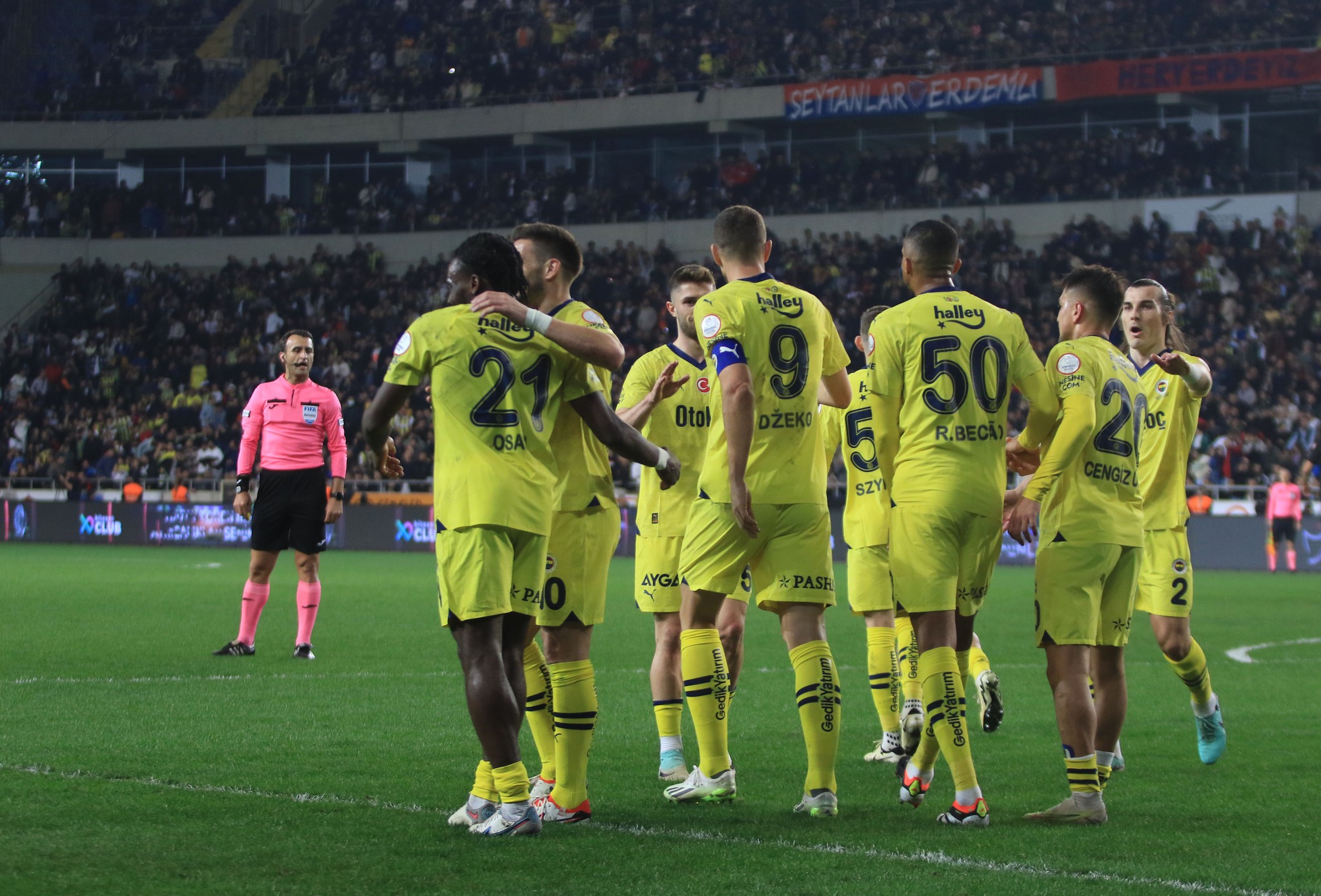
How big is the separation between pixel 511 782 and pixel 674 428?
9.37 ft

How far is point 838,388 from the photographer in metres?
6.73

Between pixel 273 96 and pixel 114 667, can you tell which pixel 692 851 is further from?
pixel 273 96

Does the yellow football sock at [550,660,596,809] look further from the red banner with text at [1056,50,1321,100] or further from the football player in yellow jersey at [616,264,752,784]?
the red banner with text at [1056,50,1321,100]

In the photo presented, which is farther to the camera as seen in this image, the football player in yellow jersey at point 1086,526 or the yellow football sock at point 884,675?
the yellow football sock at point 884,675

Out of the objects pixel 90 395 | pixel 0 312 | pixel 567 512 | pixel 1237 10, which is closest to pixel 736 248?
pixel 567 512

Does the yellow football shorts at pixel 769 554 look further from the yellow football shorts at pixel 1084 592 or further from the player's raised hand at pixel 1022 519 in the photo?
the yellow football shorts at pixel 1084 592

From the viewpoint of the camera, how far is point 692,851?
522 centimetres

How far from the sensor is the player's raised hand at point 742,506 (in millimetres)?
5992

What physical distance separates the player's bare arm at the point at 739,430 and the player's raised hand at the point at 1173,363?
209cm

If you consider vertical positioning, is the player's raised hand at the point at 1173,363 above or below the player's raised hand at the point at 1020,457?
above

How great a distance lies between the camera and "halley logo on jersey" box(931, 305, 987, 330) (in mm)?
6211

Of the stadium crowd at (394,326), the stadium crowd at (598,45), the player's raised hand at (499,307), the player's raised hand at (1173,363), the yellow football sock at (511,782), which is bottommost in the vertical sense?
the yellow football sock at (511,782)

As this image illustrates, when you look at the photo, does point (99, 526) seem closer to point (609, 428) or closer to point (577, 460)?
point (577, 460)

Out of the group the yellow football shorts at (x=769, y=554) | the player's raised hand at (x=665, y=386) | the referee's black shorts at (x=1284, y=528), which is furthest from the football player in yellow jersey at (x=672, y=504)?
the referee's black shorts at (x=1284, y=528)
